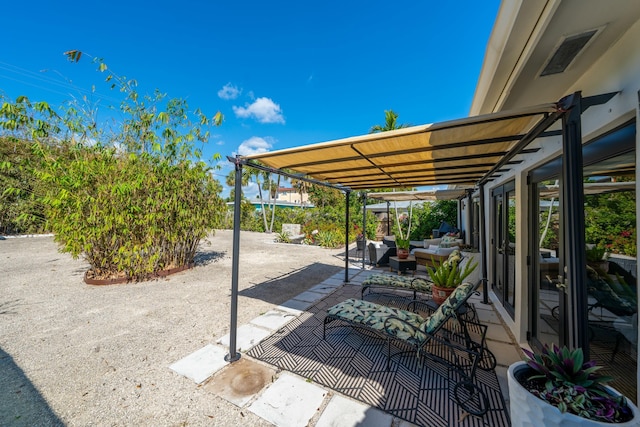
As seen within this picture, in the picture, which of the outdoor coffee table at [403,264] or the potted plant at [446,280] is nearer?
the potted plant at [446,280]

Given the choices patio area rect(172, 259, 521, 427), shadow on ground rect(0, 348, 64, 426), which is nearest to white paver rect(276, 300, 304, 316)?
patio area rect(172, 259, 521, 427)

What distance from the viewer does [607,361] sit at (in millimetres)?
2000

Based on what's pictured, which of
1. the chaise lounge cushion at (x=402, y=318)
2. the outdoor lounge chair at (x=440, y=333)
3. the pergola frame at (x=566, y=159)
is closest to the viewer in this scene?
the pergola frame at (x=566, y=159)

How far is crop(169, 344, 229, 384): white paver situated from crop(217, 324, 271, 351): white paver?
0.17 m

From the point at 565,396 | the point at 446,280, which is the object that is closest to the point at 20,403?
the point at 565,396

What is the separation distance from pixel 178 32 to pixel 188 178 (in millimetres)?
6024

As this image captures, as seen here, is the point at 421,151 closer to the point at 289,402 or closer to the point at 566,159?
the point at 566,159

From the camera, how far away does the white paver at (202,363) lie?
107 inches

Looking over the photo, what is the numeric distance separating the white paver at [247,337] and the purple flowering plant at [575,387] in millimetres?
2960

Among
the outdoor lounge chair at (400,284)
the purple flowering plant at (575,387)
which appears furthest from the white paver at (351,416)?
the outdoor lounge chair at (400,284)

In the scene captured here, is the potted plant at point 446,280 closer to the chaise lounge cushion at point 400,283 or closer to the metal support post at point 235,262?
the chaise lounge cushion at point 400,283

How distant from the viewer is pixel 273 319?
4.15 meters

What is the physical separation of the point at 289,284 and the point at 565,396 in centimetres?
539

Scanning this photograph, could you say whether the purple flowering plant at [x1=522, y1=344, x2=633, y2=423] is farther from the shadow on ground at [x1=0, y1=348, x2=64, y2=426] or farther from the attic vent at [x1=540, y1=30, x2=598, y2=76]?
the shadow on ground at [x1=0, y1=348, x2=64, y2=426]
